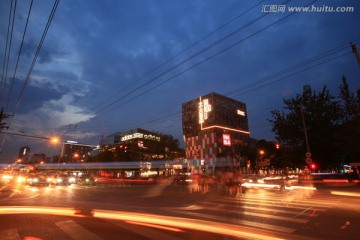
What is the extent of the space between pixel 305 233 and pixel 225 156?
2059 inches

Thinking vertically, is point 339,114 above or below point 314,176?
above

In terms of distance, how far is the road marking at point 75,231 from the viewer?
6270 millimetres

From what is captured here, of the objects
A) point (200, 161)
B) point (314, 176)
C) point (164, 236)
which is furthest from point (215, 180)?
point (164, 236)

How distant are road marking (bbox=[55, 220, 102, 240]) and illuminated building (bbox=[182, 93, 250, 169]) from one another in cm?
4950

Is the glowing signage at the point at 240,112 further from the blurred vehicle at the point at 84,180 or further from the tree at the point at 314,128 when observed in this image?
the blurred vehicle at the point at 84,180

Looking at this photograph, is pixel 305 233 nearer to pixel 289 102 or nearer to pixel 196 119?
pixel 289 102

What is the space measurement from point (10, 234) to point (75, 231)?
1.50m

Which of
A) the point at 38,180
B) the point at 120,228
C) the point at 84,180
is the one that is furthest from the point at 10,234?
the point at 84,180

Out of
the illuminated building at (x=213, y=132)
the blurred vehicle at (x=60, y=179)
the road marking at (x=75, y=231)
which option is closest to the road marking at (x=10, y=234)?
the road marking at (x=75, y=231)

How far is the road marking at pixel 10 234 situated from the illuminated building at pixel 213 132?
5051 cm

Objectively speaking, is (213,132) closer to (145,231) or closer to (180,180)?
(180,180)

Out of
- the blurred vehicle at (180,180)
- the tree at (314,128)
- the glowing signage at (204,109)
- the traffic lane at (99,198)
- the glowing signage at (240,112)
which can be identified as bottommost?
the traffic lane at (99,198)

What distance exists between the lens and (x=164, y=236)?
642 centimetres

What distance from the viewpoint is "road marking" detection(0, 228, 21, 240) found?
6.29m
